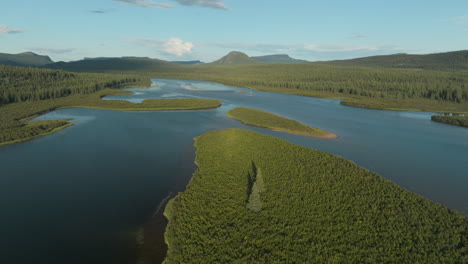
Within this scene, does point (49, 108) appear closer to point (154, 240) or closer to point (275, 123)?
point (275, 123)

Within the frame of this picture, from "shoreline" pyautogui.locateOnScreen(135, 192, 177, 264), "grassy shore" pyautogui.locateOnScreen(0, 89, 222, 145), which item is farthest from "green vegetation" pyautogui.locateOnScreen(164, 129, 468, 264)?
"grassy shore" pyautogui.locateOnScreen(0, 89, 222, 145)

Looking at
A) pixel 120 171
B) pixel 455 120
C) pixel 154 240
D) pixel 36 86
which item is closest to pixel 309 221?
pixel 154 240

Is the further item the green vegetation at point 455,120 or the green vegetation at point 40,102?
the green vegetation at point 455,120

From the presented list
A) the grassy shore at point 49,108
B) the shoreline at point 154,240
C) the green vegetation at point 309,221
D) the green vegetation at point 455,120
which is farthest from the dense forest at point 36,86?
the green vegetation at point 455,120

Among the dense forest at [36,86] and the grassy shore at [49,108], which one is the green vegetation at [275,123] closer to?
the grassy shore at [49,108]

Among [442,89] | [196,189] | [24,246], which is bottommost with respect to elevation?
[24,246]

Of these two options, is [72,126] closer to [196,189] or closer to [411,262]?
[196,189]

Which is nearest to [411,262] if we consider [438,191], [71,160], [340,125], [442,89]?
[438,191]
